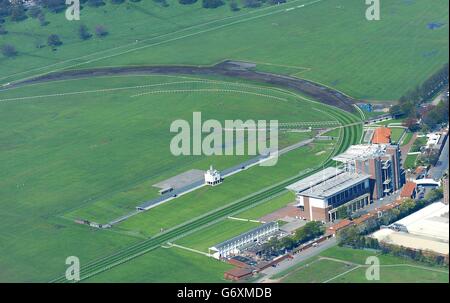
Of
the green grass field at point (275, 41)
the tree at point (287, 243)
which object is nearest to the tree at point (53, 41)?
the green grass field at point (275, 41)

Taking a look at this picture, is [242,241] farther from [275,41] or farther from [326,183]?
[275,41]

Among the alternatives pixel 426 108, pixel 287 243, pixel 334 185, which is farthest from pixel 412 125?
pixel 287 243

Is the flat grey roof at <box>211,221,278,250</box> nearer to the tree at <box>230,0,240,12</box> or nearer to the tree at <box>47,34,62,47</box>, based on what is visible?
the tree at <box>47,34,62,47</box>

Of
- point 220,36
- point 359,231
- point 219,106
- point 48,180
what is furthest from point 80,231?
point 220,36

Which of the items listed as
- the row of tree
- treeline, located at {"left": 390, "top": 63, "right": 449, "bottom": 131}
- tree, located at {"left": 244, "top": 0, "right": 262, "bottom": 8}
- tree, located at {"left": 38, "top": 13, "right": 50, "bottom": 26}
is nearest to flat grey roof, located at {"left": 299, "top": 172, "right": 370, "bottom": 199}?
treeline, located at {"left": 390, "top": 63, "right": 449, "bottom": 131}

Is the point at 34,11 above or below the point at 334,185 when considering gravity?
above

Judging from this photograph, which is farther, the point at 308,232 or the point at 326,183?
the point at 326,183

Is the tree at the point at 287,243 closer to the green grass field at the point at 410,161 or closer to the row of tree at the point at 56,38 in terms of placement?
the green grass field at the point at 410,161
